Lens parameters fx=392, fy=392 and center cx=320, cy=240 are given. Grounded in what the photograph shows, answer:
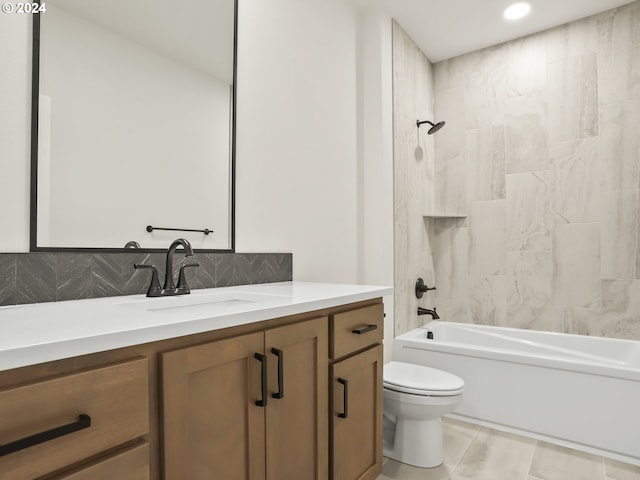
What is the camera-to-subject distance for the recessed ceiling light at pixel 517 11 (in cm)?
267

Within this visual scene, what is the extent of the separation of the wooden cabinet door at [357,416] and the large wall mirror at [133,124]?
0.75 meters

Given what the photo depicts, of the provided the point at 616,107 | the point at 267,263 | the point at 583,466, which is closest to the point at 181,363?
the point at 267,263

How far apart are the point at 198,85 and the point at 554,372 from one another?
239 centimetres

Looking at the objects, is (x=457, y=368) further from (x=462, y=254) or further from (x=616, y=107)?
(x=616, y=107)

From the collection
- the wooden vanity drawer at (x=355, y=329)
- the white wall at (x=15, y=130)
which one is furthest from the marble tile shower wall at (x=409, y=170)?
the white wall at (x=15, y=130)

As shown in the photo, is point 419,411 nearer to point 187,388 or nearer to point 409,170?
point 187,388

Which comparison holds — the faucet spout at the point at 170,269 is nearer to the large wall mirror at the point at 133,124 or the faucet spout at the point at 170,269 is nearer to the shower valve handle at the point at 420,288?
the large wall mirror at the point at 133,124

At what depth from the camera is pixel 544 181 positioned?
9.75 ft

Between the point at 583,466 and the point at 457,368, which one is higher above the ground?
the point at 457,368

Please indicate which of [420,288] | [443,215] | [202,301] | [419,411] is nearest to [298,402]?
[202,301]

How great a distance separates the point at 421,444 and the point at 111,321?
5.59ft

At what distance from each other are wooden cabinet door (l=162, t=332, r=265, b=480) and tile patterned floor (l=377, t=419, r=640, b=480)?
117 centimetres

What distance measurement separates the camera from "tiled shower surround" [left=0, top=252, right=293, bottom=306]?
1.09 m

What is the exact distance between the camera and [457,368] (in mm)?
2551
